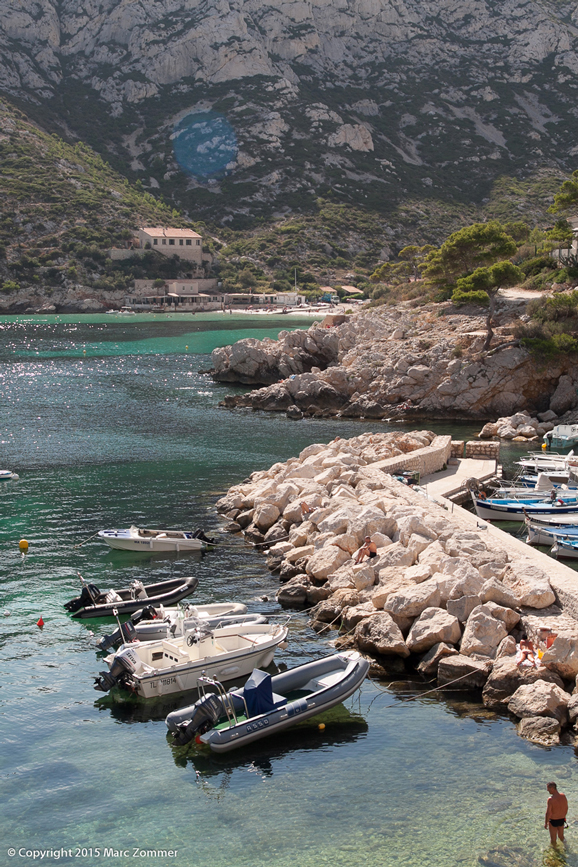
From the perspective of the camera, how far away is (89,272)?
136 metres

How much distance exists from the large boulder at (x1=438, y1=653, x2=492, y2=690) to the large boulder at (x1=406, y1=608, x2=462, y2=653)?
82cm

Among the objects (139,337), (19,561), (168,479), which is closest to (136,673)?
(19,561)

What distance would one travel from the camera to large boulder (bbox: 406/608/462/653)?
17.7 metres

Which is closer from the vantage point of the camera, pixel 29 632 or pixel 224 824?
pixel 224 824

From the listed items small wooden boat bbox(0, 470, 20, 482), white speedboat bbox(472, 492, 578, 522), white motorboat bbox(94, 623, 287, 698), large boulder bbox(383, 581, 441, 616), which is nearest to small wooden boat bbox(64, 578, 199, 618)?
white motorboat bbox(94, 623, 287, 698)

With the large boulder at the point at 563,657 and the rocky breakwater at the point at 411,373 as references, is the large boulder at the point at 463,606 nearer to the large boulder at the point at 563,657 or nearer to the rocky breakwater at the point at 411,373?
the large boulder at the point at 563,657

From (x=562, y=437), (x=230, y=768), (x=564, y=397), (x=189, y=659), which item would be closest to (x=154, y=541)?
(x=189, y=659)

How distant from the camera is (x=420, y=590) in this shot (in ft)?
61.9

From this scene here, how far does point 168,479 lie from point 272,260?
115 meters

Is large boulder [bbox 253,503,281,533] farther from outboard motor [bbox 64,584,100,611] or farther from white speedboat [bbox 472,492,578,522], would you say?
white speedboat [bbox 472,492,578,522]

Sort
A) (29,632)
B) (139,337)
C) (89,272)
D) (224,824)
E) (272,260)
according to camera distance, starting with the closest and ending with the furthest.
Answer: (224,824), (29,632), (139,337), (89,272), (272,260)

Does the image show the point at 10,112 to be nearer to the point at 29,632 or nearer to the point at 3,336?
the point at 3,336

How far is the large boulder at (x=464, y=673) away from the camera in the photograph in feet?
55.0

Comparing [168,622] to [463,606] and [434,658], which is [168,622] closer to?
[434,658]
